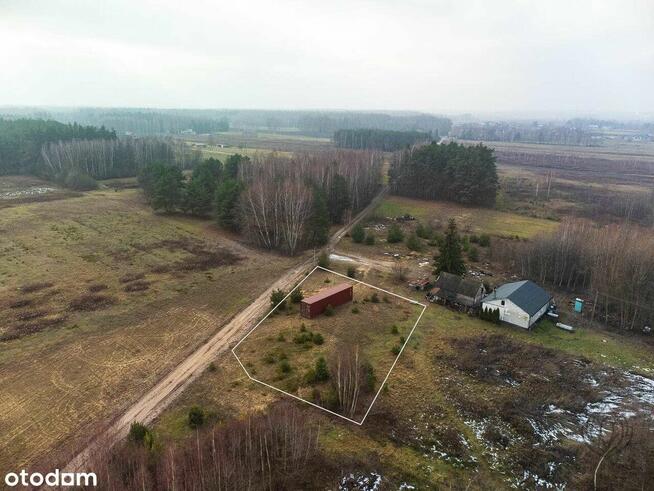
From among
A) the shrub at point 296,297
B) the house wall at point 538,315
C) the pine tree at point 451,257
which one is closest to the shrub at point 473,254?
the pine tree at point 451,257

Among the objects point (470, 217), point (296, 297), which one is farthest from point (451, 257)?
point (470, 217)

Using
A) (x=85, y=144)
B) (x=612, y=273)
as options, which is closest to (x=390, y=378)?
(x=612, y=273)

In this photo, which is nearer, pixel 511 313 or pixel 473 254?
pixel 511 313

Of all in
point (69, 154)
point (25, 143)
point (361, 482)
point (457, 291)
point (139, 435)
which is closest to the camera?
point (361, 482)

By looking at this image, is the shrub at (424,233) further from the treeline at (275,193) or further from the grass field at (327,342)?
the grass field at (327,342)

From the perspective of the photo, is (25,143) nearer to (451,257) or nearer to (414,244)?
(414,244)

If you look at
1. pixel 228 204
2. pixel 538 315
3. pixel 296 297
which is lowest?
pixel 538 315

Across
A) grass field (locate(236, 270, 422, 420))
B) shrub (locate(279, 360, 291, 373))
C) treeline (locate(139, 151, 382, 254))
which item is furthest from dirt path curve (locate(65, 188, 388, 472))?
treeline (locate(139, 151, 382, 254))
